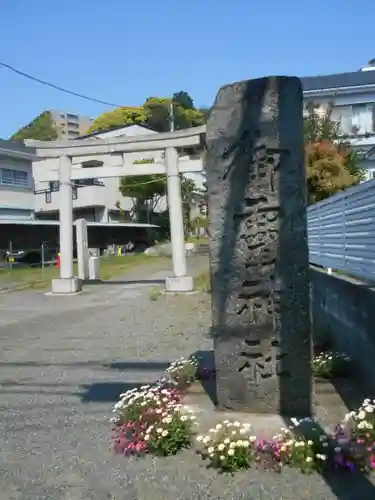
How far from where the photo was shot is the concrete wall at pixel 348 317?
5570mm

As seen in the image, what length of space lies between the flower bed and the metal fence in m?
1.99

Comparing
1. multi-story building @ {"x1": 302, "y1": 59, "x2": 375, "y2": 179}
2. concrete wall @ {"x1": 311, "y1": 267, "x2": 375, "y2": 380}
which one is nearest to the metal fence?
concrete wall @ {"x1": 311, "y1": 267, "x2": 375, "y2": 380}

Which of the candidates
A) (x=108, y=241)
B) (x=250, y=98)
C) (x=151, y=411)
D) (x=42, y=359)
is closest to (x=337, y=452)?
(x=151, y=411)

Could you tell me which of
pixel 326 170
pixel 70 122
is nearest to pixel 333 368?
pixel 326 170

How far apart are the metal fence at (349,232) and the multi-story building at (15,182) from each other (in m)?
28.0

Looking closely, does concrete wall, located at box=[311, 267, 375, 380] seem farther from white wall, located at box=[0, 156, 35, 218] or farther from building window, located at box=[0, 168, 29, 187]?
building window, located at box=[0, 168, 29, 187]

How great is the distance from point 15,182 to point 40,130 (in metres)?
51.5

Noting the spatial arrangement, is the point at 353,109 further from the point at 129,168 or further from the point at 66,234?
the point at 66,234

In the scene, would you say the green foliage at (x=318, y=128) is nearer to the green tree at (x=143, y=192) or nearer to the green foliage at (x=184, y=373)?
the green foliage at (x=184, y=373)

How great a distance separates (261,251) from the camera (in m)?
5.00

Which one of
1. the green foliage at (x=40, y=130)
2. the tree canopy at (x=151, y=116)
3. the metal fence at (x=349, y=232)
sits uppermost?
the green foliage at (x=40, y=130)

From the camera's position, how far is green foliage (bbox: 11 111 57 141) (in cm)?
7944

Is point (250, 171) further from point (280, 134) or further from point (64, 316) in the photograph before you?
point (64, 316)

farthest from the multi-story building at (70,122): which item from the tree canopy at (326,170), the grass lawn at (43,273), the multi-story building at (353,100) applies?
the tree canopy at (326,170)
